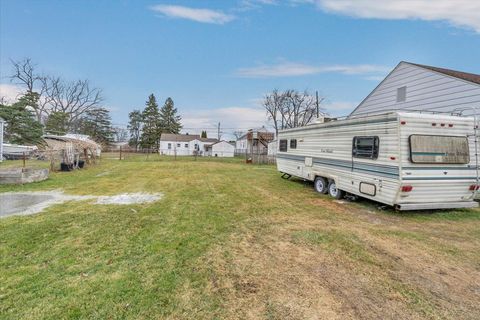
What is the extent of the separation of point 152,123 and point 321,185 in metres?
50.3

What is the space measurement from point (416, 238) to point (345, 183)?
128 inches

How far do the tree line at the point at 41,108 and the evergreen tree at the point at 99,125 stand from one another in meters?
0.48

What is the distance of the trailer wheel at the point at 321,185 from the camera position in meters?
9.46

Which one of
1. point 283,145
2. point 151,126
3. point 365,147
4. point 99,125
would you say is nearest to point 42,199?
point 365,147

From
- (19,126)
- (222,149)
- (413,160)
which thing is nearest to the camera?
(413,160)

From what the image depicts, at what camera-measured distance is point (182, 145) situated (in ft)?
167

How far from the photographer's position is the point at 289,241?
4.66 meters

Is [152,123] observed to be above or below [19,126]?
Answer: above

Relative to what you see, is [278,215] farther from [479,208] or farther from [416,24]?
[416,24]

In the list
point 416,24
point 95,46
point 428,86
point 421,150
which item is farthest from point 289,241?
point 95,46

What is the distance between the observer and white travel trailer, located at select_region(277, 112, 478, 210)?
6242 millimetres

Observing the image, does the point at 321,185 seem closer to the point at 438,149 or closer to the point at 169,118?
the point at 438,149

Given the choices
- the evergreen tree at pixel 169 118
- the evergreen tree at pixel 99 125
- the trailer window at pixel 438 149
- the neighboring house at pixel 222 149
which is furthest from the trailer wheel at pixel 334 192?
the evergreen tree at pixel 169 118

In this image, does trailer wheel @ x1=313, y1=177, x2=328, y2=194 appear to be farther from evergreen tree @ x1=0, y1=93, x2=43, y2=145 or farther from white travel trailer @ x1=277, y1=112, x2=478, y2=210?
evergreen tree @ x1=0, y1=93, x2=43, y2=145
